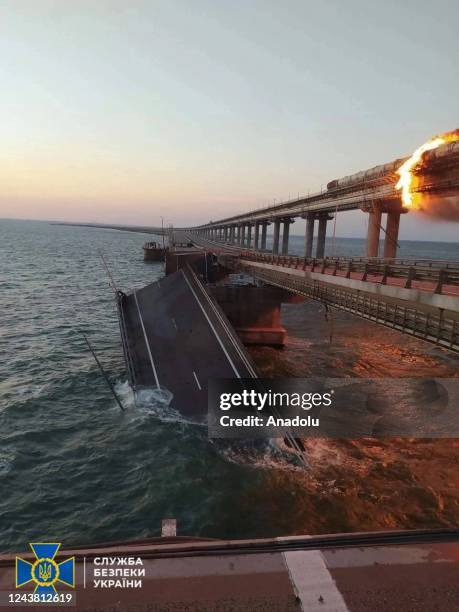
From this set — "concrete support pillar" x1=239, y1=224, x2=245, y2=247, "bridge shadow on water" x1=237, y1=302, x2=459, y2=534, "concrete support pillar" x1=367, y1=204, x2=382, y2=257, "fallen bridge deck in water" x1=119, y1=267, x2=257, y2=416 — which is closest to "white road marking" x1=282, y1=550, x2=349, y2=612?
"bridge shadow on water" x1=237, y1=302, x2=459, y2=534

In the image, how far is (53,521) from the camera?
14875 millimetres

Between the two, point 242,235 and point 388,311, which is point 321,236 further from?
point 242,235

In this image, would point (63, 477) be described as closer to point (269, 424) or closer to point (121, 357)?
point (269, 424)

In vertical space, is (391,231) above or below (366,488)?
above

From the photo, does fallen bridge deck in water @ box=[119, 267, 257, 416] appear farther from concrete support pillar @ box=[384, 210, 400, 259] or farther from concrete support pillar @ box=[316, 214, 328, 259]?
concrete support pillar @ box=[316, 214, 328, 259]

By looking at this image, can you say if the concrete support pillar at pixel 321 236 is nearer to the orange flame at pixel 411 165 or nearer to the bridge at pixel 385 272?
the bridge at pixel 385 272

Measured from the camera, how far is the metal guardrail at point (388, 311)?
17.4 meters

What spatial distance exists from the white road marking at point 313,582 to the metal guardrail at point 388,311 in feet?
39.4

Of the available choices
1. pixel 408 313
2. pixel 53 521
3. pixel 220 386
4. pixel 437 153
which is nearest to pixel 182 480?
pixel 53 521

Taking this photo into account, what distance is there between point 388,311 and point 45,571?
19.6m

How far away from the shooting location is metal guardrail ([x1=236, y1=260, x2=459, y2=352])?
17.4m

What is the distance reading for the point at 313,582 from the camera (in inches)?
301

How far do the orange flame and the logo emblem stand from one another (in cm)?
3957

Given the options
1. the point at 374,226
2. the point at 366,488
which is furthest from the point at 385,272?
the point at 374,226
